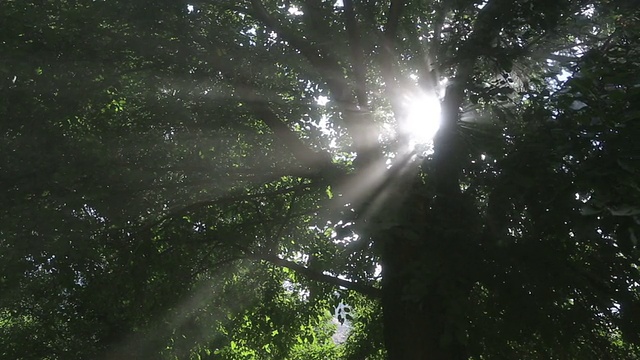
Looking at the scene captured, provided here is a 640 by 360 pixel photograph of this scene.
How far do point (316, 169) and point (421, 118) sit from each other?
53.7 inches

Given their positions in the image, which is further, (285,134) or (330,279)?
(285,134)

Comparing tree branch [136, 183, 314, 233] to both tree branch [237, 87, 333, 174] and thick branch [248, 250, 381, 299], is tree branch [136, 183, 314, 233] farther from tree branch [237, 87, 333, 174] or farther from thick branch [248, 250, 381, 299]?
thick branch [248, 250, 381, 299]

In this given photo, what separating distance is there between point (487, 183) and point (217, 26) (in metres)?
3.66

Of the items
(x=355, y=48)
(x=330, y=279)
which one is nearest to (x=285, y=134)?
(x=355, y=48)

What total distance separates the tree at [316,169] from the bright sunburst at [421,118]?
0.23 ft

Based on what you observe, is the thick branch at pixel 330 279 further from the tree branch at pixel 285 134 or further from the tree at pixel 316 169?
the tree branch at pixel 285 134

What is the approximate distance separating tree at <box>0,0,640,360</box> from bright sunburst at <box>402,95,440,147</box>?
7 cm

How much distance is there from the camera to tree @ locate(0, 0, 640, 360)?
17.0ft

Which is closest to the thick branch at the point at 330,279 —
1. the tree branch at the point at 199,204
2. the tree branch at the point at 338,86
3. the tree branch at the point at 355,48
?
the tree branch at the point at 199,204

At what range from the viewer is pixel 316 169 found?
7105mm

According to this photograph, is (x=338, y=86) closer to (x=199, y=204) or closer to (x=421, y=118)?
(x=421, y=118)

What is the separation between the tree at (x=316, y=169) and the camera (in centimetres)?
520

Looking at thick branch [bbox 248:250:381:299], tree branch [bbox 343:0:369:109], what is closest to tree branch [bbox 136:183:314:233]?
thick branch [bbox 248:250:381:299]

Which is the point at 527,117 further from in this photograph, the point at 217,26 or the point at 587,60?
the point at 217,26
